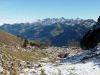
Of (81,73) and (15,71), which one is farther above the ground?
(15,71)

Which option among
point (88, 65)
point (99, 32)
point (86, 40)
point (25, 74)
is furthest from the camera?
point (86, 40)

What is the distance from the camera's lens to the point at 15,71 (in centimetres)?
1648

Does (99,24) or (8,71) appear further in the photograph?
(99,24)

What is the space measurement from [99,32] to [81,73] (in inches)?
1240

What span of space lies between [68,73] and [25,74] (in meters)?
3.74

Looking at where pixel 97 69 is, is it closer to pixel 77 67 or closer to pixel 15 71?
pixel 77 67

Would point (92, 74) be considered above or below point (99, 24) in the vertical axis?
below

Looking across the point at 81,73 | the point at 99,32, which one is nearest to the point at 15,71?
the point at 81,73

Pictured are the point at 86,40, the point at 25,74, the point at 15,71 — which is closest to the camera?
the point at 15,71

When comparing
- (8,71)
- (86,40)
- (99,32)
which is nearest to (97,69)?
(8,71)

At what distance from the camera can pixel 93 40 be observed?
57062mm

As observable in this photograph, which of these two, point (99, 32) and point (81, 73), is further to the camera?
point (99, 32)

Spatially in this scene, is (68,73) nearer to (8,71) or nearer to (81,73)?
(81,73)

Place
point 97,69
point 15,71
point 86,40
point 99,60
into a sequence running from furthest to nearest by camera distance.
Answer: point 86,40, point 99,60, point 97,69, point 15,71
